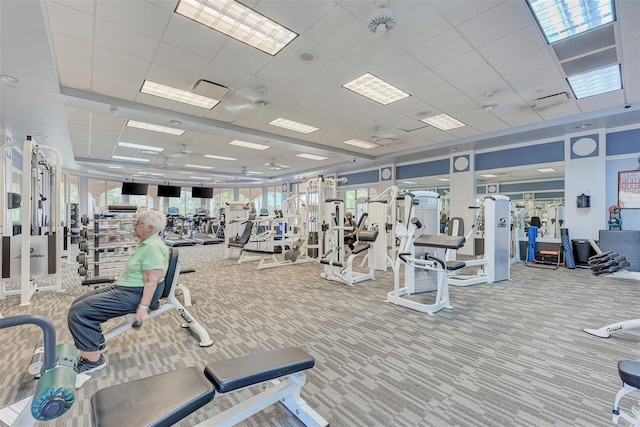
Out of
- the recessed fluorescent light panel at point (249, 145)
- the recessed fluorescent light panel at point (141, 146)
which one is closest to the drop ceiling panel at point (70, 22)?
the recessed fluorescent light panel at point (249, 145)

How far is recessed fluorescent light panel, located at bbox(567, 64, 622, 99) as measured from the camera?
13.9 ft

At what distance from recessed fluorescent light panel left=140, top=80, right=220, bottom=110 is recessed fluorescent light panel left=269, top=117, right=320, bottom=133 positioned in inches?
55.6

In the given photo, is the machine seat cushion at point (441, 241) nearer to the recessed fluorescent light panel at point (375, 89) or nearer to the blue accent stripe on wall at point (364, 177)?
the recessed fluorescent light panel at point (375, 89)

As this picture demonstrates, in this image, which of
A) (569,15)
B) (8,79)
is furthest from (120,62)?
(569,15)

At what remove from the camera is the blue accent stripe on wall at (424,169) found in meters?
9.09

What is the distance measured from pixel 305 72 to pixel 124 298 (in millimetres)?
3553

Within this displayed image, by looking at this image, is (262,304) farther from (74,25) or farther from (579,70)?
(579,70)

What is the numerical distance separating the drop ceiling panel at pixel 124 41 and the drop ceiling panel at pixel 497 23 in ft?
11.7

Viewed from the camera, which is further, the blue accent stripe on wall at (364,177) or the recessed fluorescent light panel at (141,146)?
the blue accent stripe on wall at (364,177)

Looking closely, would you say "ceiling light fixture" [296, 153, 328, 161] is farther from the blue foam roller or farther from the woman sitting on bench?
the woman sitting on bench

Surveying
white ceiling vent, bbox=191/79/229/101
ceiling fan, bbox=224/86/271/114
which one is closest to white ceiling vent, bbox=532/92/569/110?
ceiling fan, bbox=224/86/271/114

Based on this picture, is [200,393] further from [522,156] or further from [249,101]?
[522,156]

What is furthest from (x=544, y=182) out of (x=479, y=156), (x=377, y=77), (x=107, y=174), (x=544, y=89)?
(x=107, y=174)

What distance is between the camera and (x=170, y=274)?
2547 mm
